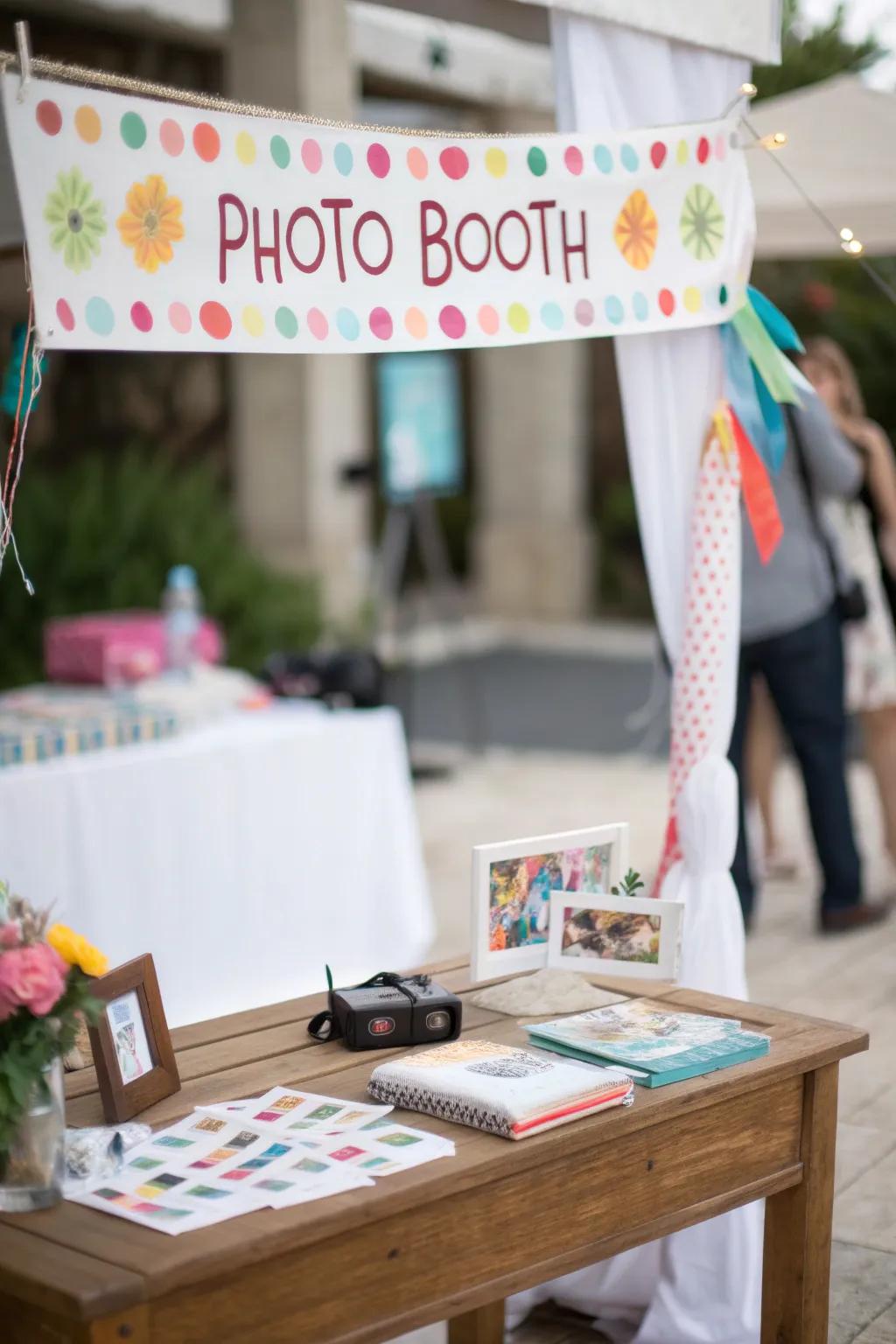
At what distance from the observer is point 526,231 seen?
8.46 feet

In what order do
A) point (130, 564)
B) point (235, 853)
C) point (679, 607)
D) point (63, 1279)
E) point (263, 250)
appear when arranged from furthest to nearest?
point (130, 564) < point (235, 853) < point (679, 607) < point (263, 250) < point (63, 1279)

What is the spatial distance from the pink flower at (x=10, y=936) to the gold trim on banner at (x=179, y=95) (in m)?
1.01

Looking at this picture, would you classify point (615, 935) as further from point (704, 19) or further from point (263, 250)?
point (704, 19)

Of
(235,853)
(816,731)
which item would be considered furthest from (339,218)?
(816,731)

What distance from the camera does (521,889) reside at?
2.44 m

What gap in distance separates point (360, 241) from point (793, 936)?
310 cm

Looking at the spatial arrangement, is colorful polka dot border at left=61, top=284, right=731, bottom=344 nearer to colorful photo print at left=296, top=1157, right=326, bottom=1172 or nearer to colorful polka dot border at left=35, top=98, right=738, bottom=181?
colorful polka dot border at left=35, top=98, right=738, bottom=181

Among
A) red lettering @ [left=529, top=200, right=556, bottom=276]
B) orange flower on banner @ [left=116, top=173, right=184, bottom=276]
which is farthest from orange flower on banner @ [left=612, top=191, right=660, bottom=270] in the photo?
orange flower on banner @ [left=116, top=173, right=184, bottom=276]

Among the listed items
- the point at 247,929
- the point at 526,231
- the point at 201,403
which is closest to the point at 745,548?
the point at 247,929

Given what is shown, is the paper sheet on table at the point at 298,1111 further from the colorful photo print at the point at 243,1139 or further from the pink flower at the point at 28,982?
the pink flower at the point at 28,982

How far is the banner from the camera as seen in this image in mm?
2094

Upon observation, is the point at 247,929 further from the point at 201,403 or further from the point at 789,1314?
the point at 201,403

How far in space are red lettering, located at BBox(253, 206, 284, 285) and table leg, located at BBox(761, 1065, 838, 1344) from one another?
4.25ft

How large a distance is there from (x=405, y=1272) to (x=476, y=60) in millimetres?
9592
